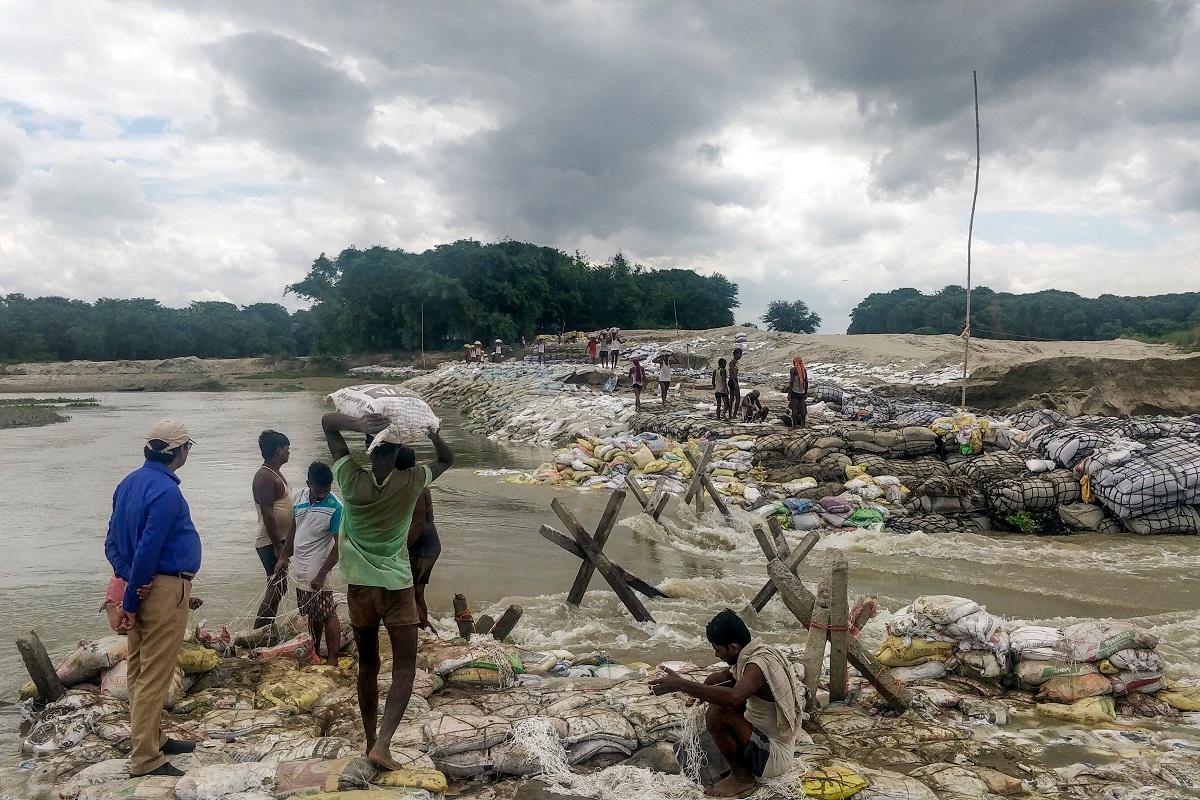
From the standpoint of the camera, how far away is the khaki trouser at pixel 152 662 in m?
3.51

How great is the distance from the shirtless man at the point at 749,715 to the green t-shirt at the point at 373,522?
4.24ft

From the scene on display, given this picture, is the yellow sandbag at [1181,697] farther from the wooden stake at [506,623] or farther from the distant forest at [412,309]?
the distant forest at [412,309]

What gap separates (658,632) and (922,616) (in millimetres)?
2117

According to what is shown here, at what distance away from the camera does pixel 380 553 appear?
11.4 feet

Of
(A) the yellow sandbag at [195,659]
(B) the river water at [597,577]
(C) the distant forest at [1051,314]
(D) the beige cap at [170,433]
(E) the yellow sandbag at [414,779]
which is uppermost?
(C) the distant forest at [1051,314]

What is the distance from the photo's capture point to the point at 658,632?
6.53 metres

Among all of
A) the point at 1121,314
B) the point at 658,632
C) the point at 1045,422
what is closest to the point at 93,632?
the point at 658,632

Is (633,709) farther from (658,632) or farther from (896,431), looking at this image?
(896,431)

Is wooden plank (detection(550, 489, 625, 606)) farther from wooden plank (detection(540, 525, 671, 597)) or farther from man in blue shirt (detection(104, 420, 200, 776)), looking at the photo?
man in blue shirt (detection(104, 420, 200, 776))

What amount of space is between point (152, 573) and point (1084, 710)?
517 cm

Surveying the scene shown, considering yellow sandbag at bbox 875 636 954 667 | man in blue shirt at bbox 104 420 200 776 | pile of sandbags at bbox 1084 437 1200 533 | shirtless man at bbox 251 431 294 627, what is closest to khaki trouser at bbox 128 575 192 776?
man in blue shirt at bbox 104 420 200 776

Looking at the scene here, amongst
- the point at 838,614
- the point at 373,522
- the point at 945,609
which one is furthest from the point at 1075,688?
the point at 373,522

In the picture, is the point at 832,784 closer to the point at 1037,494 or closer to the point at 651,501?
the point at 651,501

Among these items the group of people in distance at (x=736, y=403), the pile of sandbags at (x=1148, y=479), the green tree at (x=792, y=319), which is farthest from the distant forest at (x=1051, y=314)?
the pile of sandbags at (x=1148, y=479)
